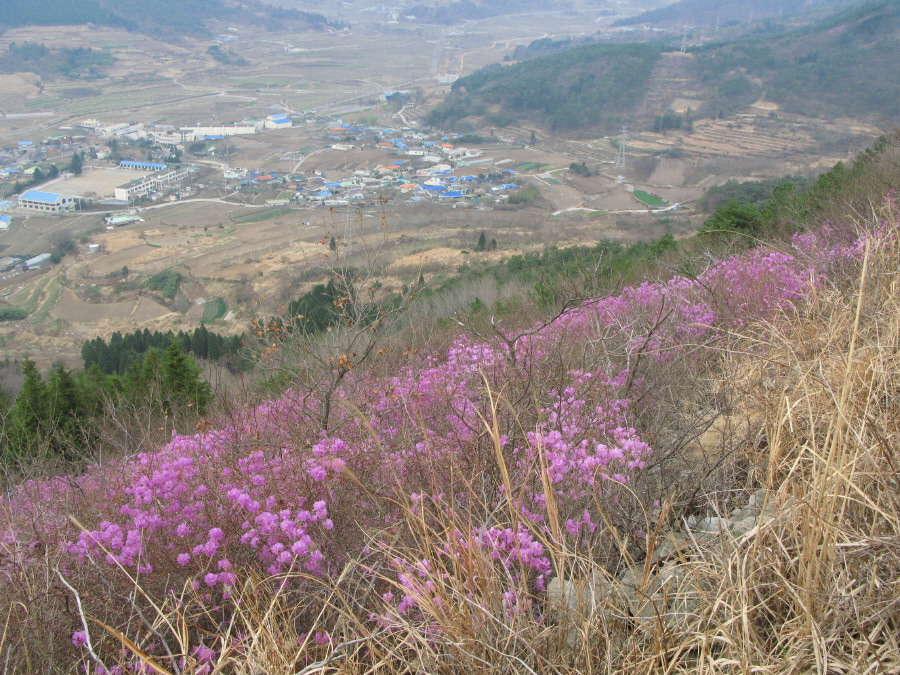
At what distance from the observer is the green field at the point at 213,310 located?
2352 centimetres

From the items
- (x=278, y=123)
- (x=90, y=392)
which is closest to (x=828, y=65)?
(x=278, y=123)

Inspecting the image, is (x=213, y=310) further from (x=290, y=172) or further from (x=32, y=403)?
(x=290, y=172)

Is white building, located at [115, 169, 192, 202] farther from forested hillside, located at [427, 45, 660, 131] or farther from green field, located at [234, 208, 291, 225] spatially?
forested hillside, located at [427, 45, 660, 131]

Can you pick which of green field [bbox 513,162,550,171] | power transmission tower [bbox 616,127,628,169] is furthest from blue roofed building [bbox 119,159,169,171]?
power transmission tower [bbox 616,127,628,169]

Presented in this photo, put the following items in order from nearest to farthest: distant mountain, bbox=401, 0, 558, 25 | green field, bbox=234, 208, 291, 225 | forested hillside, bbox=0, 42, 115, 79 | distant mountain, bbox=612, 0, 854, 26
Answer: green field, bbox=234, 208, 291, 225
forested hillside, bbox=0, 42, 115, 79
distant mountain, bbox=612, 0, 854, 26
distant mountain, bbox=401, 0, 558, 25

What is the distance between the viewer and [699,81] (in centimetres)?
6225

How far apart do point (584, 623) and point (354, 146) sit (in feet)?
180

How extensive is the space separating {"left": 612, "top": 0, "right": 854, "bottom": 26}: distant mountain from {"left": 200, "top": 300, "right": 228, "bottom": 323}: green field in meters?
103

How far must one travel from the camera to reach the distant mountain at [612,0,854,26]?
341 feet

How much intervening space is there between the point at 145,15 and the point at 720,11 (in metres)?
93.0

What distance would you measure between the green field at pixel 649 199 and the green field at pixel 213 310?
2749cm

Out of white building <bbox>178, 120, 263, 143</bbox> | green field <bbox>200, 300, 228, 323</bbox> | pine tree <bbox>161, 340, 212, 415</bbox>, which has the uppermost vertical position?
white building <bbox>178, 120, 263, 143</bbox>

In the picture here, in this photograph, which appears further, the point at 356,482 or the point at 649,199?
the point at 649,199

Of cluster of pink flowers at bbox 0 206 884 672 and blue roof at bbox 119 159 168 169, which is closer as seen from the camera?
cluster of pink flowers at bbox 0 206 884 672
